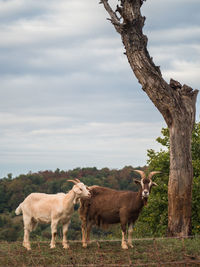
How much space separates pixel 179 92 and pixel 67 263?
7.49m

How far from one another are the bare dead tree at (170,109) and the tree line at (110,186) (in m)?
5.30

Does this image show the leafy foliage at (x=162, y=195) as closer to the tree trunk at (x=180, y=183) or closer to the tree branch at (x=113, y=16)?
the tree trunk at (x=180, y=183)

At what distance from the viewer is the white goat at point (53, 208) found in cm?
1359

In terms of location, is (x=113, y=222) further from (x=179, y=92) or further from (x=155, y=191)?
(x=155, y=191)

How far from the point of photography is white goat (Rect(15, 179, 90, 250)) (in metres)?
13.6

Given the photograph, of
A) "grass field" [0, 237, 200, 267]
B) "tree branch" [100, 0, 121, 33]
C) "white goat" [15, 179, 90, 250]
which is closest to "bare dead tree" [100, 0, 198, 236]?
"tree branch" [100, 0, 121, 33]

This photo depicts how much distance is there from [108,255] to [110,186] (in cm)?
4833

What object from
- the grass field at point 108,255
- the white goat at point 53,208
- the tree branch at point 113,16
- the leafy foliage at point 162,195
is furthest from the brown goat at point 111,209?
the leafy foliage at point 162,195

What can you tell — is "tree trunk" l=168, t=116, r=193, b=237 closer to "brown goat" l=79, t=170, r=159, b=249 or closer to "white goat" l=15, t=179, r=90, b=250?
"brown goat" l=79, t=170, r=159, b=249

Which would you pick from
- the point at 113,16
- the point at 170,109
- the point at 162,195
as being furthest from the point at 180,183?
the point at 162,195

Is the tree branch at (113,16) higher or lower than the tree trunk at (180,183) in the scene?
higher

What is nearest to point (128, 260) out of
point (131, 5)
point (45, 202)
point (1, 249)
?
point (45, 202)

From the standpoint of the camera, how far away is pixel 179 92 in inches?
647

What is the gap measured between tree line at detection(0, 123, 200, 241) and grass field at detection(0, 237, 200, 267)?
3.42 metres
